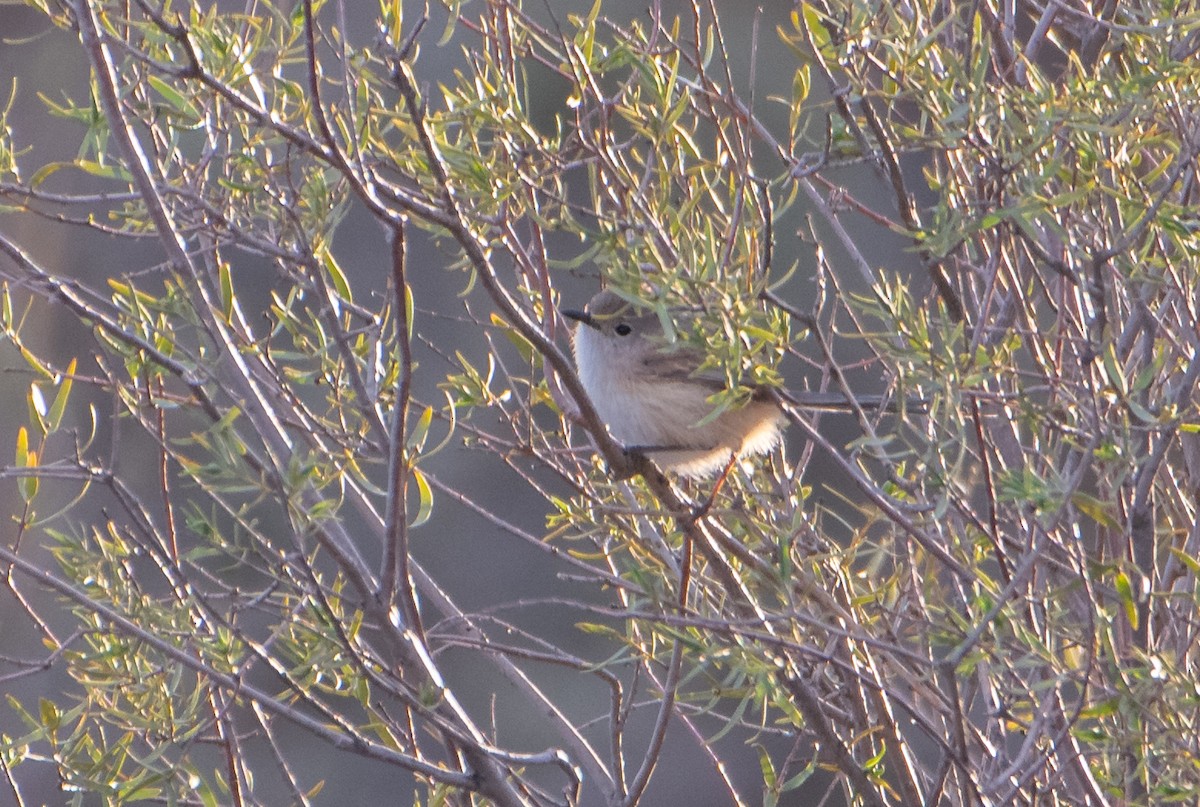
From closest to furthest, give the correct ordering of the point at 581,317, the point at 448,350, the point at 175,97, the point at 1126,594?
the point at 1126,594 → the point at 175,97 → the point at 581,317 → the point at 448,350

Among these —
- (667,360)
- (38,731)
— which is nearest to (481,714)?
(667,360)

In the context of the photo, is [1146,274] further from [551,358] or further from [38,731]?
[38,731]

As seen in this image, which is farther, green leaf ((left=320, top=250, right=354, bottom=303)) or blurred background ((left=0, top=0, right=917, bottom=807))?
blurred background ((left=0, top=0, right=917, bottom=807))

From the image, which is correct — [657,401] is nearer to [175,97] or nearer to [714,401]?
[714,401]

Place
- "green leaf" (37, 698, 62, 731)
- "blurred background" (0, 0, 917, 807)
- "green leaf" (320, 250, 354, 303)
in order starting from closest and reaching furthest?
"green leaf" (37, 698, 62, 731)
"green leaf" (320, 250, 354, 303)
"blurred background" (0, 0, 917, 807)

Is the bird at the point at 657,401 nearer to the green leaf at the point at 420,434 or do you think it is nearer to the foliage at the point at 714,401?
the foliage at the point at 714,401

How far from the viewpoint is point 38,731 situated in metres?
1.87

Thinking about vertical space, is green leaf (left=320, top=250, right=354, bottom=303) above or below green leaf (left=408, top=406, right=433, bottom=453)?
above

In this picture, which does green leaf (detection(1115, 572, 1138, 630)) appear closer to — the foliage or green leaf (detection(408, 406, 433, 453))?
the foliage

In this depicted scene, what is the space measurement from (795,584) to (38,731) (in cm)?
111

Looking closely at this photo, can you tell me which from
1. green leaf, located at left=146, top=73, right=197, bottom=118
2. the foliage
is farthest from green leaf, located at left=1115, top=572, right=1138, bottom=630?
green leaf, located at left=146, top=73, right=197, bottom=118

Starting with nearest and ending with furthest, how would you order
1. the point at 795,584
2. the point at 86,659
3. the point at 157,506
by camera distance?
the point at 86,659, the point at 795,584, the point at 157,506

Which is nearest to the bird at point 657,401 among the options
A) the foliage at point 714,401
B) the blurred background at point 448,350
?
the foliage at point 714,401

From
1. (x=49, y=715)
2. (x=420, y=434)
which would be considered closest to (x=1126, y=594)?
(x=420, y=434)
